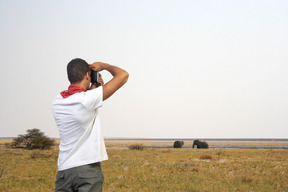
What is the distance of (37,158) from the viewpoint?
65.1 ft

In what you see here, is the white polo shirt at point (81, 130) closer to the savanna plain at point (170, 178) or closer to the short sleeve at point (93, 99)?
the short sleeve at point (93, 99)

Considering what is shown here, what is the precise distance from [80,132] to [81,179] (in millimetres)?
400

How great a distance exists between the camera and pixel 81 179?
2.53 metres

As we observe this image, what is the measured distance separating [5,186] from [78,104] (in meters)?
10.2

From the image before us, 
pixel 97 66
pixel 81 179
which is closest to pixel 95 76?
pixel 97 66

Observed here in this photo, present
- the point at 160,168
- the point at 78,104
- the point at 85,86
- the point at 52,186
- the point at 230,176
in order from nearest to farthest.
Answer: the point at 78,104 → the point at 85,86 → the point at 52,186 → the point at 230,176 → the point at 160,168

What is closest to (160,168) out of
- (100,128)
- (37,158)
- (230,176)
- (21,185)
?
(230,176)

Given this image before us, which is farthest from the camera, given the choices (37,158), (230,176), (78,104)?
(37,158)

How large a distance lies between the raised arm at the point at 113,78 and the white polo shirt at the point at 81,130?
0.22 feet

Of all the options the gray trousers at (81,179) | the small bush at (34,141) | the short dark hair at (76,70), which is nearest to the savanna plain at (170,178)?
the gray trousers at (81,179)

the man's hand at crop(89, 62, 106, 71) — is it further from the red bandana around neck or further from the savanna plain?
the savanna plain

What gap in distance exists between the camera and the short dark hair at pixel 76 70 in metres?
2.65

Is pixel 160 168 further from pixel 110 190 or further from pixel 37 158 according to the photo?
pixel 37 158

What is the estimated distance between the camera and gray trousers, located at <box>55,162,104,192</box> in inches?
99.6
